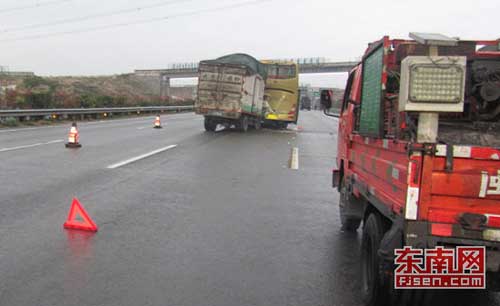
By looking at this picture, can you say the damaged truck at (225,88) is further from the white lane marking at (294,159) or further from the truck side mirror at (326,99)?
the truck side mirror at (326,99)

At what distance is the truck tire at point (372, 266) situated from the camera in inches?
148

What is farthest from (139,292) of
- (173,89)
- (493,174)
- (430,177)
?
(173,89)

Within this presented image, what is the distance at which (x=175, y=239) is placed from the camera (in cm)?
573

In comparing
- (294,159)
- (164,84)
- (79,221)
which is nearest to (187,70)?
(164,84)

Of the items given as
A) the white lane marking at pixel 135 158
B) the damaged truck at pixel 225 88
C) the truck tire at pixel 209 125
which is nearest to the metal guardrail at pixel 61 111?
the damaged truck at pixel 225 88

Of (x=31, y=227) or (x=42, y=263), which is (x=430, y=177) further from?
(x=31, y=227)

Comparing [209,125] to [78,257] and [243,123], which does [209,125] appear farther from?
[78,257]

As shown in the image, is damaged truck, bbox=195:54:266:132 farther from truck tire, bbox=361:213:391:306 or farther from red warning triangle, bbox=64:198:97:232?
truck tire, bbox=361:213:391:306

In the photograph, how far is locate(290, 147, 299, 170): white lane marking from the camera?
41.3 ft

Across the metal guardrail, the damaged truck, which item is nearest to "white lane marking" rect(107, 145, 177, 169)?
the damaged truck

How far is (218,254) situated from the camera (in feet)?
17.2

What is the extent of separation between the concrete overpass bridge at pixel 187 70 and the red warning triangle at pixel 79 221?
274 ft

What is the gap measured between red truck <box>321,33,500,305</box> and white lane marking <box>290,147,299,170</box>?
794 centimetres

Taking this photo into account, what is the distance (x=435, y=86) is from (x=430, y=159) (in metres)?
0.47
